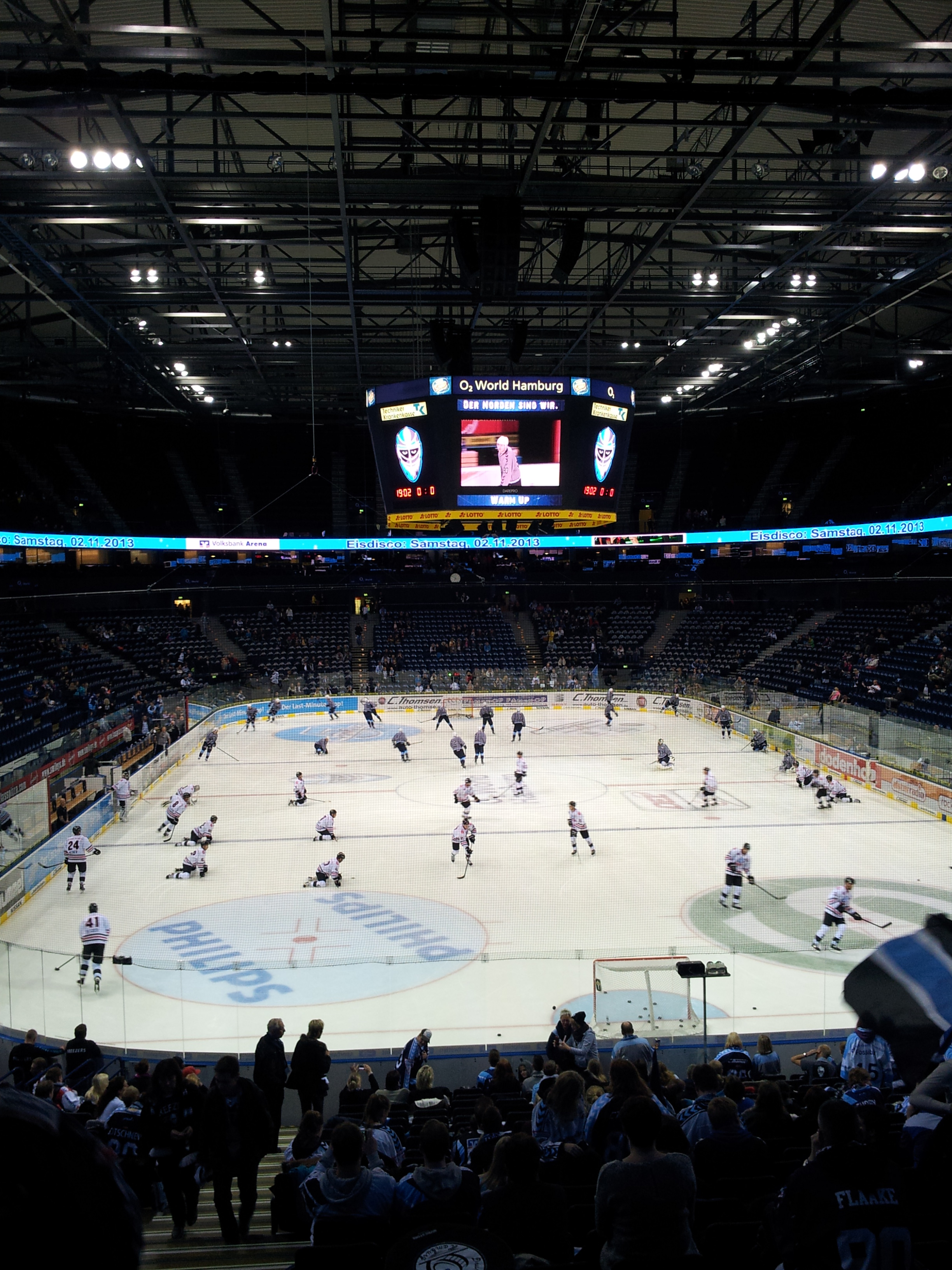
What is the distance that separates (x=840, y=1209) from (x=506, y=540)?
34636 millimetres

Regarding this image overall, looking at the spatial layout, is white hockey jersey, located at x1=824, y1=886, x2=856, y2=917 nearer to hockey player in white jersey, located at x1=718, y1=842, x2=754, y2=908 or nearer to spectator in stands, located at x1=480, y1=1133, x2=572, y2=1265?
hockey player in white jersey, located at x1=718, y1=842, x2=754, y2=908

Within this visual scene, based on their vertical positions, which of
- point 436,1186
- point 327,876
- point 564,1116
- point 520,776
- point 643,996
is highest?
point 436,1186

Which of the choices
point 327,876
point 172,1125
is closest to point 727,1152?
point 172,1125

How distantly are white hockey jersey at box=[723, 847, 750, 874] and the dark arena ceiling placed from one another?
10.00m

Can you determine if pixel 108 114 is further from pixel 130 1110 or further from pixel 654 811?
pixel 654 811

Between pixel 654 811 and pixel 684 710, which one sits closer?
pixel 654 811

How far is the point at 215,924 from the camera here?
1364cm

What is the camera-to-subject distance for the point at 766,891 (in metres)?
15.1

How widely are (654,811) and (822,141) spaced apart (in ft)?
45.6

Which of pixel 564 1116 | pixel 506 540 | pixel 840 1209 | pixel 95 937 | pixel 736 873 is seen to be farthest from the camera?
pixel 506 540

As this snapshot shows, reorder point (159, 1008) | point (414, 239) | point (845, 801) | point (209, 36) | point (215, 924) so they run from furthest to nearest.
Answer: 1. point (845, 801)
2. point (414, 239)
3. point (215, 924)
4. point (209, 36)
5. point (159, 1008)

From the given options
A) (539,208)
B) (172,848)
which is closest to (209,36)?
(539,208)

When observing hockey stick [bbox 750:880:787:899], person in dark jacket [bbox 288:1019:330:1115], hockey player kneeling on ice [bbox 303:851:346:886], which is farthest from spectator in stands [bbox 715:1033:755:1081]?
hockey player kneeling on ice [bbox 303:851:346:886]

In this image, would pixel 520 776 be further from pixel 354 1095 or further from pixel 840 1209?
pixel 840 1209
